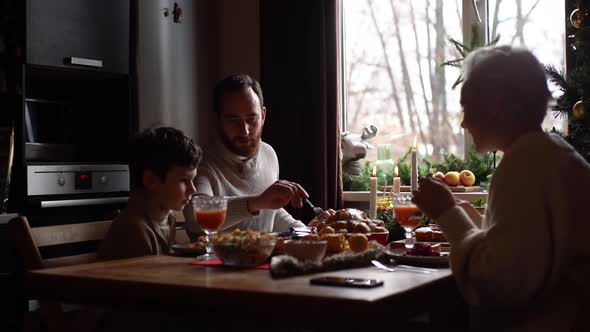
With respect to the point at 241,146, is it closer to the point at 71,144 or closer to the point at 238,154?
the point at 238,154

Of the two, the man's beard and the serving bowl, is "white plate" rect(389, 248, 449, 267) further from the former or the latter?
the man's beard

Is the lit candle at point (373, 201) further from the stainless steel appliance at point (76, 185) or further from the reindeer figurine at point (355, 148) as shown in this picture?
the reindeer figurine at point (355, 148)

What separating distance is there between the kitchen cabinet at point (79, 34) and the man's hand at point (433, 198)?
7.35ft

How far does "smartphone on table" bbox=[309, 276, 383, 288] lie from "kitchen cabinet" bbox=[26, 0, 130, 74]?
2352mm

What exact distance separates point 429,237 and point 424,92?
2235mm

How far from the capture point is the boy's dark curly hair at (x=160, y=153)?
2053 millimetres

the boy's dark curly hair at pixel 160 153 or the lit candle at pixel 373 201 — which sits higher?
the boy's dark curly hair at pixel 160 153

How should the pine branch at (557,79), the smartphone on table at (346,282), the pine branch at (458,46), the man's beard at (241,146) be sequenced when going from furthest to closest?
the pine branch at (458,46) → the pine branch at (557,79) → the man's beard at (241,146) → the smartphone on table at (346,282)

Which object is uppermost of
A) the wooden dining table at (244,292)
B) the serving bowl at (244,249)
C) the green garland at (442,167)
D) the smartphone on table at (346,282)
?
the green garland at (442,167)

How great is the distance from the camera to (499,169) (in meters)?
1.55

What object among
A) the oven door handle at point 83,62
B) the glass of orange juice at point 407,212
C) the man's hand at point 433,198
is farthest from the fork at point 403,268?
the oven door handle at point 83,62

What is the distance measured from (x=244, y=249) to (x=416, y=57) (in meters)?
2.92

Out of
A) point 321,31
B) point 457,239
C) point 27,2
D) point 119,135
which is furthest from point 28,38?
point 457,239

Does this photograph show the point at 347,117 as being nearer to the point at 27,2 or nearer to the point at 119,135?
the point at 119,135
